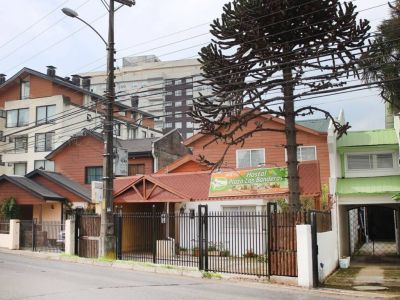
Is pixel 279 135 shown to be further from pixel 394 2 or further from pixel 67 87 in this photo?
pixel 67 87

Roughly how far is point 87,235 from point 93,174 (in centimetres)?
1504

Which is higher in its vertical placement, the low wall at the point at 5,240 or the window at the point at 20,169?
the window at the point at 20,169

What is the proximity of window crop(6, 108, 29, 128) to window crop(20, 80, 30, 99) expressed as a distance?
4.79 feet

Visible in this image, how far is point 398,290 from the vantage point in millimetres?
14594

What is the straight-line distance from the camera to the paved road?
12.0 m

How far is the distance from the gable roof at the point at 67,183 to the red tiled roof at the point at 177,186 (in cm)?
660

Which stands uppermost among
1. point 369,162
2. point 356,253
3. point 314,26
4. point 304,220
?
point 314,26

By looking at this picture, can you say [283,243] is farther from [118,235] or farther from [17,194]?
[17,194]

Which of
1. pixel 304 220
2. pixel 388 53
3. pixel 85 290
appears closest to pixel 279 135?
pixel 388 53

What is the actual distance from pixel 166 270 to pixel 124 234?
805 centimetres

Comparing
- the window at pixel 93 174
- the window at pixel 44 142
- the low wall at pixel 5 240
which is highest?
the window at pixel 44 142

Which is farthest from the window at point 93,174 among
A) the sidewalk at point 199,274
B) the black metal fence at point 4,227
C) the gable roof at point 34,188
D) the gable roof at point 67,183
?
the sidewalk at point 199,274

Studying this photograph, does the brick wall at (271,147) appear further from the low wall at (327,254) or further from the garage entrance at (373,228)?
the low wall at (327,254)

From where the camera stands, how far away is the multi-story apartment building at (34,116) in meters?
51.7
